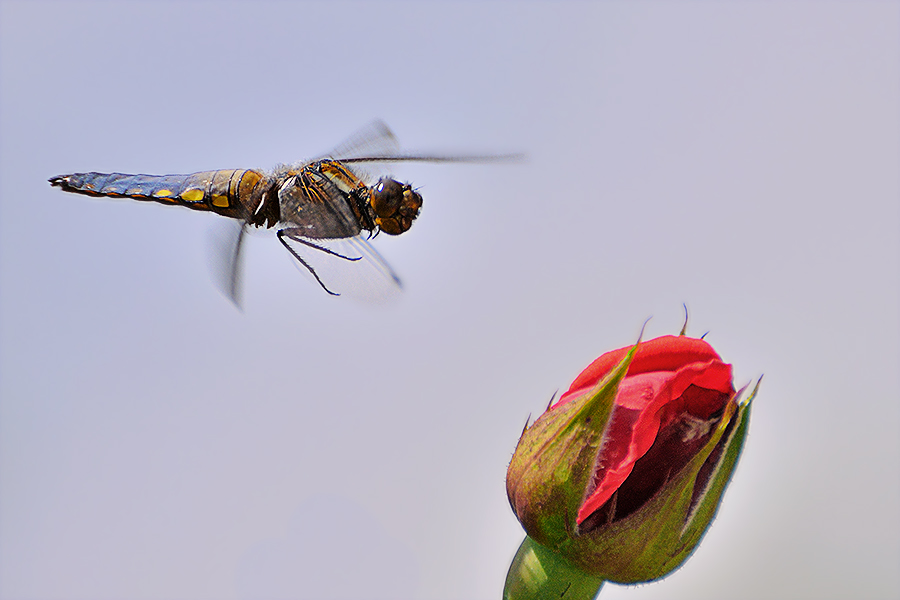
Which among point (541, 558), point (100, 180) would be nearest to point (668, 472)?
point (541, 558)

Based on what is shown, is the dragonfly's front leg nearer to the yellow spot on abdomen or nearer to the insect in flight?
the insect in flight

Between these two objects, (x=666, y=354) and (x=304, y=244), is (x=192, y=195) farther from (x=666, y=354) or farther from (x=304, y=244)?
(x=666, y=354)

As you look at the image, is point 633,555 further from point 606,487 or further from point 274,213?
point 274,213

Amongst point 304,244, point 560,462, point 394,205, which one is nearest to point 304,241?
point 304,244

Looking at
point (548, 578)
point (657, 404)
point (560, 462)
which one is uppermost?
point (657, 404)

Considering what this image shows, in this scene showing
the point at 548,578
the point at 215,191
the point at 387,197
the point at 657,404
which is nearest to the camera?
the point at 657,404

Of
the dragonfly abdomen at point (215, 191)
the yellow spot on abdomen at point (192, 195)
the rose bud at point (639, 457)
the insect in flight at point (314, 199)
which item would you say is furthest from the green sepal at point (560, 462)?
the yellow spot on abdomen at point (192, 195)
